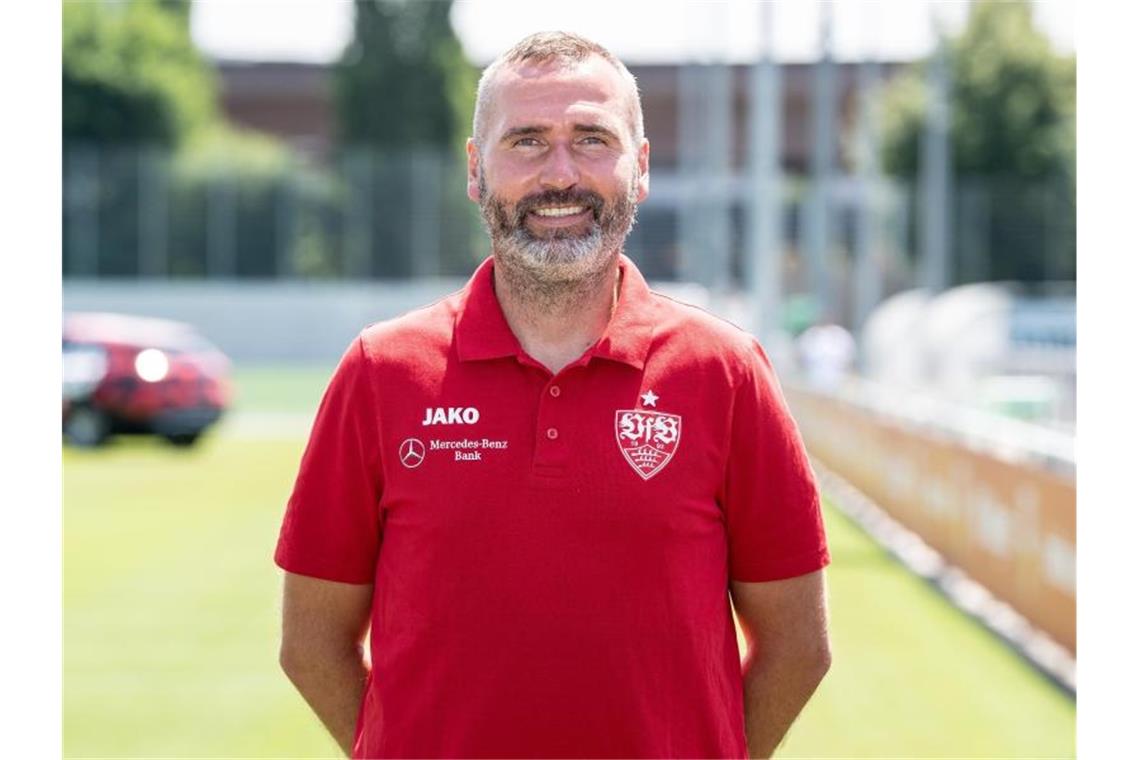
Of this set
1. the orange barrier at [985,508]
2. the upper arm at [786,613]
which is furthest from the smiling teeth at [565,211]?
the orange barrier at [985,508]

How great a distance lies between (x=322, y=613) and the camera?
3150 mm

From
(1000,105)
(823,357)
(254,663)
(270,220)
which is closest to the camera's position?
(254,663)

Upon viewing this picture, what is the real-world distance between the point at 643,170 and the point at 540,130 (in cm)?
28

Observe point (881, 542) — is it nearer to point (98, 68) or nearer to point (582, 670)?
point (582, 670)

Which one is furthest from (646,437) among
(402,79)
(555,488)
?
(402,79)

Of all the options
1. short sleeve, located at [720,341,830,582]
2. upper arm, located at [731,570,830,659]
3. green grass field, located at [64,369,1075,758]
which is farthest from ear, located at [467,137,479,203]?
green grass field, located at [64,369,1075,758]

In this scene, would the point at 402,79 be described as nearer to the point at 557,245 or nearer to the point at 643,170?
the point at 643,170

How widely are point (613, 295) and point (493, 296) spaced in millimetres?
214

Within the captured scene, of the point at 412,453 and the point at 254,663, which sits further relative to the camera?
the point at 254,663

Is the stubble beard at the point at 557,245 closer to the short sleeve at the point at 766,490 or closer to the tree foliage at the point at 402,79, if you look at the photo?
the short sleeve at the point at 766,490

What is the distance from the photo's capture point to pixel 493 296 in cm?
311

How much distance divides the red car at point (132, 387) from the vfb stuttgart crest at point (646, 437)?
19.9 metres

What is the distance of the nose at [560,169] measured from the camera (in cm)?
296

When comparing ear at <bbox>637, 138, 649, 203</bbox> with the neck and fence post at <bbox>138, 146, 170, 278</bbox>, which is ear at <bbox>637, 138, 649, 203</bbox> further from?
fence post at <bbox>138, 146, 170, 278</bbox>
